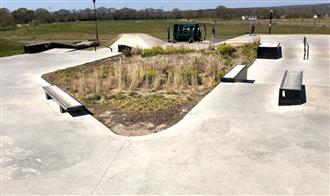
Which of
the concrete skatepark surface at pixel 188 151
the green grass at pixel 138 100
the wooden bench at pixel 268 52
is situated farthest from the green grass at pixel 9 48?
the wooden bench at pixel 268 52

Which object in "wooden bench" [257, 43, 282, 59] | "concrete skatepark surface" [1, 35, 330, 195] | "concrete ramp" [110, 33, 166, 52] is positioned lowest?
"concrete skatepark surface" [1, 35, 330, 195]

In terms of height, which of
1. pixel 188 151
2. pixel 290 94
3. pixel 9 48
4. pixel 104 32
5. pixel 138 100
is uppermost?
pixel 104 32

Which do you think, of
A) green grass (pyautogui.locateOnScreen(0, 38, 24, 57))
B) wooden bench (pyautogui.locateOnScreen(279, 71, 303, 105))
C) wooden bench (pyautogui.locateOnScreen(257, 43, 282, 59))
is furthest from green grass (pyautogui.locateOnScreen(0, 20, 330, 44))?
wooden bench (pyautogui.locateOnScreen(279, 71, 303, 105))

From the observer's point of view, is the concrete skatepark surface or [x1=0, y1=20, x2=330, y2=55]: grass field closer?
the concrete skatepark surface

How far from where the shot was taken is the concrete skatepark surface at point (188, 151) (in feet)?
14.3

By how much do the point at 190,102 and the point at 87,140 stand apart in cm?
305

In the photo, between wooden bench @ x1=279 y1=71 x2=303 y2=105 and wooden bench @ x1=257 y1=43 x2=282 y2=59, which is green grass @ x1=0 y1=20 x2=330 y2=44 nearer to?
wooden bench @ x1=257 y1=43 x2=282 y2=59

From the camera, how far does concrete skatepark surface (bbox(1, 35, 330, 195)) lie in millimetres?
4348

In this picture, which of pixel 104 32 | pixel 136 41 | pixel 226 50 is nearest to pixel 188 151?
pixel 226 50

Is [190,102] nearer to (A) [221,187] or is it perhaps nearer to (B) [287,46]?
(A) [221,187]

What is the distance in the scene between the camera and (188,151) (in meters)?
5.27

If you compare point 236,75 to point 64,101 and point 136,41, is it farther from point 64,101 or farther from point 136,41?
point 136,41

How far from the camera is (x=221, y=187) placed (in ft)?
13.9

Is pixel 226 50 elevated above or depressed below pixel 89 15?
below
